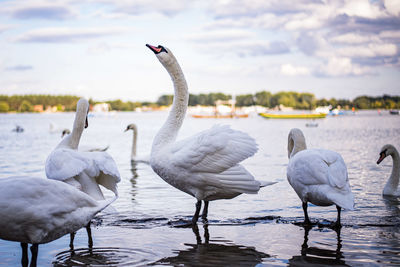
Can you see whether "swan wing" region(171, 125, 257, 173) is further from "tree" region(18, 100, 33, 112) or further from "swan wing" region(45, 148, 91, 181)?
"tree" region(18, 100, 33, 112)

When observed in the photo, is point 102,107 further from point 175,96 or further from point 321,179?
point 321,179

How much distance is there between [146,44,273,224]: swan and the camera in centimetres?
640

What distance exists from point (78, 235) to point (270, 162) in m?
11.1

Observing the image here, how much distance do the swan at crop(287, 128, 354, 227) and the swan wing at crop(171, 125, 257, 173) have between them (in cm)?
83

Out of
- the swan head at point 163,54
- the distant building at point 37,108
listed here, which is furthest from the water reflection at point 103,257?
the distant building at point 37,108

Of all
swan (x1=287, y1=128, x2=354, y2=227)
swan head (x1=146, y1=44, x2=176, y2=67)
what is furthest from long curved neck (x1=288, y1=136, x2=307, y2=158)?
A: swan head (x1=146, y1=44, x2=176, y2=67)

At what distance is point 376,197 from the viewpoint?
30.9 ft

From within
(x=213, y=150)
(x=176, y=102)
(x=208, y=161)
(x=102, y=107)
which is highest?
(x=102, y=107)

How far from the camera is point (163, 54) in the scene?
23.4 ft

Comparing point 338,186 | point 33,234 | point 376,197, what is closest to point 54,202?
point 33,234

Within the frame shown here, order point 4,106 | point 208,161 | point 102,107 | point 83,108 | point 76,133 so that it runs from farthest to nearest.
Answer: point 102,107 → point 4,106 → point 83,108 → point 76,133 → point 208,161

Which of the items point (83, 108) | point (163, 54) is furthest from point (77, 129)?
point (163, 54)

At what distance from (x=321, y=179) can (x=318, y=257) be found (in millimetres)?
1575

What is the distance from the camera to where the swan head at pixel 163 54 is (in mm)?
7121
